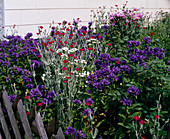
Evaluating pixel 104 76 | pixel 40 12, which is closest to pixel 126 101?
pixel 104 76

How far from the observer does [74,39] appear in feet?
13.3

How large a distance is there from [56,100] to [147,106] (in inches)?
40.0

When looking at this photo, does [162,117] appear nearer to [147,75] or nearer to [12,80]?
[147,75]

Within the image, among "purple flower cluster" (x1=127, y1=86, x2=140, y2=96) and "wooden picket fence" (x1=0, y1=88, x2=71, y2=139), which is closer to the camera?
"wooden picket fence" (x1=0, y1=88, x2=71, y2=139)

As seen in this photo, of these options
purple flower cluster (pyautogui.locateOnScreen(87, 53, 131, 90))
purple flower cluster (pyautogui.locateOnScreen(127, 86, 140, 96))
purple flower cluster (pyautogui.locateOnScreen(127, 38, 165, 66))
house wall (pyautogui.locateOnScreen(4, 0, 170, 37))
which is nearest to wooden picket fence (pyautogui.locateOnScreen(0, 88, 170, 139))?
purple flower cluster (pyautogui.locateOnScreen(87, 53, 131, 90))

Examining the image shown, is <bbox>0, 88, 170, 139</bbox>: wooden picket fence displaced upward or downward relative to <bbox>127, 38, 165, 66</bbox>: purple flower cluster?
downward

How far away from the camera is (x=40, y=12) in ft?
17.8

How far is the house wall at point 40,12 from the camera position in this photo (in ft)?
16.5

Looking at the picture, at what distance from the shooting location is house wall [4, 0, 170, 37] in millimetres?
5035

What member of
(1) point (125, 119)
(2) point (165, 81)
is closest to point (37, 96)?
(1) point (125, 119)

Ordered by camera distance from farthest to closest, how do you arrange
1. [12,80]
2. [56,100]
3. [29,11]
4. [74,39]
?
[29,11], [74,39], [12,80], [56,100]

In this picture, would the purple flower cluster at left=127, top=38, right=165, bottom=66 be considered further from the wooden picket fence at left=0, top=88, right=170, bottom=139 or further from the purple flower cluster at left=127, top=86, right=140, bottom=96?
the wooden picket fence at left=0, top=88, right=170, bottom=139

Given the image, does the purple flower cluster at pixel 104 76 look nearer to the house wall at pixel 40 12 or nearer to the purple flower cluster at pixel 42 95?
the purple flower cluster at pixel 42 95

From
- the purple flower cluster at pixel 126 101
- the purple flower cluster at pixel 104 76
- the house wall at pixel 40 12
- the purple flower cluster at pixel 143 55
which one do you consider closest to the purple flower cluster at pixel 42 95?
the purple flower cluster at pixel 104 76
